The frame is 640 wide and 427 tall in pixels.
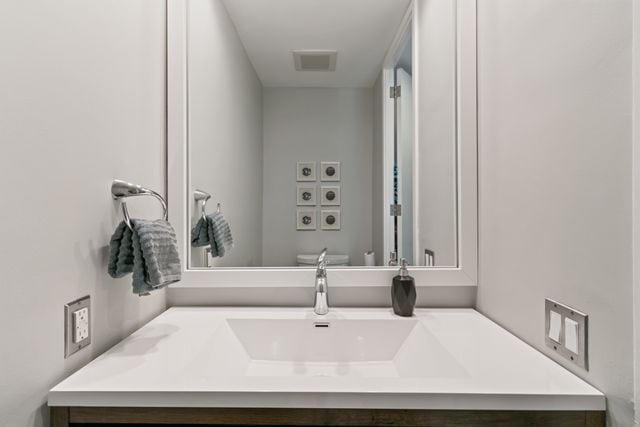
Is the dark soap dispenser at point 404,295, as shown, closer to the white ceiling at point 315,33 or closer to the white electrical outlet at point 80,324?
the white ceiling at point 315,33

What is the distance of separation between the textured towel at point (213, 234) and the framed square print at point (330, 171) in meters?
0.37

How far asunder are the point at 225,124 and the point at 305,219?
0.43 m

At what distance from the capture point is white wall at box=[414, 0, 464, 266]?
1243 mm

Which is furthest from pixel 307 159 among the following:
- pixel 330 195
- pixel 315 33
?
pixel 315 33

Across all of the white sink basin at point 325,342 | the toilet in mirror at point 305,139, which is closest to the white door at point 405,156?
the toilet in mirror at point 305,139

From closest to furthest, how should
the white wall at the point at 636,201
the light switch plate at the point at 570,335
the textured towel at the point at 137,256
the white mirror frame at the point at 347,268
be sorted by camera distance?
the white wall at the point at 636,201, the light switch plate at the point at 570,335, the textured towel at the point at 137,256, the white mirror frame at the point at 347,268

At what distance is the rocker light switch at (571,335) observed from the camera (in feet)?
2.32

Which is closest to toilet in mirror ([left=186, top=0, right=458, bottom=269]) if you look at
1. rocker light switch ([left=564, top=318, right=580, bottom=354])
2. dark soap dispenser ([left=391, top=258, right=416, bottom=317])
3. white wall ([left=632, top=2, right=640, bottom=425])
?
dark soap dispenser ([left=391, top=258, right=416, bottom=317])

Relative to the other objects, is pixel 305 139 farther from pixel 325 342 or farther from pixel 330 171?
pixel 325 342

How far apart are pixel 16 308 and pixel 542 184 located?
3.49 ft

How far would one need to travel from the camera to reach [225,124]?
1270mm

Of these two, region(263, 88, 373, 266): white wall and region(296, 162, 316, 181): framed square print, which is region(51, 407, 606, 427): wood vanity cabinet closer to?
region(263, 88, 373, 266): white wall

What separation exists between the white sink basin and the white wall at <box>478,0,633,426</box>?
0.32m

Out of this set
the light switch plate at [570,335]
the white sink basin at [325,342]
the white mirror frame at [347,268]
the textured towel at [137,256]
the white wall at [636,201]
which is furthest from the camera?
the white mirror frame at [347,268]
